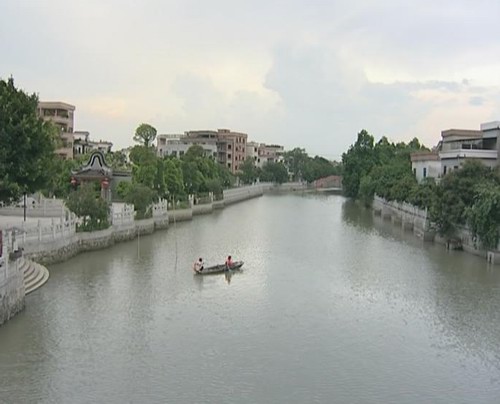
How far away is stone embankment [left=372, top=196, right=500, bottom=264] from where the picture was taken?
2622 centimetres

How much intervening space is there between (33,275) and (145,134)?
4864cm

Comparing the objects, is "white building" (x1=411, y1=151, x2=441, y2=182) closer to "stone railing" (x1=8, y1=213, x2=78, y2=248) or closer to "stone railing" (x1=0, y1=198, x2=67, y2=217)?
"stone railing" (x1=0, y1=198, x2=67, y2=217)

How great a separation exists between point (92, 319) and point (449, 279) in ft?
44.0

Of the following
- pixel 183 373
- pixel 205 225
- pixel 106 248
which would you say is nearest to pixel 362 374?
pixel 183 373

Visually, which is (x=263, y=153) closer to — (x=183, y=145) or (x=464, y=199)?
(x=183, y=145)

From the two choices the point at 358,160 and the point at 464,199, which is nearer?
the point at 464,199

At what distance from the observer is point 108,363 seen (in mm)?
12227

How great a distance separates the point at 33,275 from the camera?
731 inches

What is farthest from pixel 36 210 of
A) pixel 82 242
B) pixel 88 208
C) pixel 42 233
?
pixel 42 233

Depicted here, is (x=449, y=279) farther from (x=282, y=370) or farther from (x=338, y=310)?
(x=282, y=370)

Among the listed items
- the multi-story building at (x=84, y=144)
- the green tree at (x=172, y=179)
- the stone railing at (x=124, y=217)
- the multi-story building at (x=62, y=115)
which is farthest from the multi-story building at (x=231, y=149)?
the stone railing at (x=124, y=217)

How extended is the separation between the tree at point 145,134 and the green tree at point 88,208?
40283 mm

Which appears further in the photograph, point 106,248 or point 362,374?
point 106,248

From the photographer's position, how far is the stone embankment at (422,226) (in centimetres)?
2622
